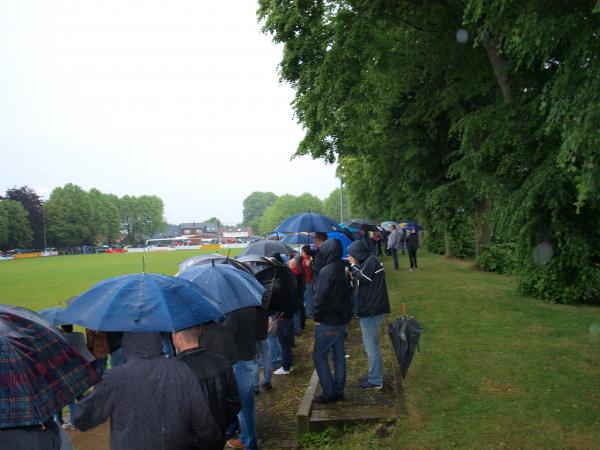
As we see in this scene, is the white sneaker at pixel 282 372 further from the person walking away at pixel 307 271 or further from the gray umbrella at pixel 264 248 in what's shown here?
the person walking away at pixel 307 271

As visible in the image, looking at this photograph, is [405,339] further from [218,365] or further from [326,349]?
[218,365]

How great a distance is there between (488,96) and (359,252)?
12.5 metres

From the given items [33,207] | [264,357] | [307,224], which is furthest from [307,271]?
[33,207]

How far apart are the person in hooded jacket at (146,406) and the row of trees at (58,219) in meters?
83.8

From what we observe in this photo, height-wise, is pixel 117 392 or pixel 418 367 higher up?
pixel 117 392

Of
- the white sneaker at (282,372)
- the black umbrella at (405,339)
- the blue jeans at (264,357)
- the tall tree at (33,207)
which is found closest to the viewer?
the black umbrella at (405,339)

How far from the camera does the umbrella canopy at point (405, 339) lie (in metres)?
7.12

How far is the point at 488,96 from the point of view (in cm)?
1722

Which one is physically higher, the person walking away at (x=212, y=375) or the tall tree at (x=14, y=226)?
the tall tree at (x=14, y=226)

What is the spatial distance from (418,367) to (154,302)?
18.2ft

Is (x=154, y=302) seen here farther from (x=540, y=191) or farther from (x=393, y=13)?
(x=393, y=13)

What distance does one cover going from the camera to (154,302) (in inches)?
138

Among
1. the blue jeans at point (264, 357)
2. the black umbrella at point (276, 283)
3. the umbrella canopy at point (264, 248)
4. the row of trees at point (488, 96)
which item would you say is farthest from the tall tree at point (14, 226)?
the black umbrella at point (276, 283)

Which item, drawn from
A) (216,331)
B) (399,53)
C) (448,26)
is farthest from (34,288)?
(216,331)
